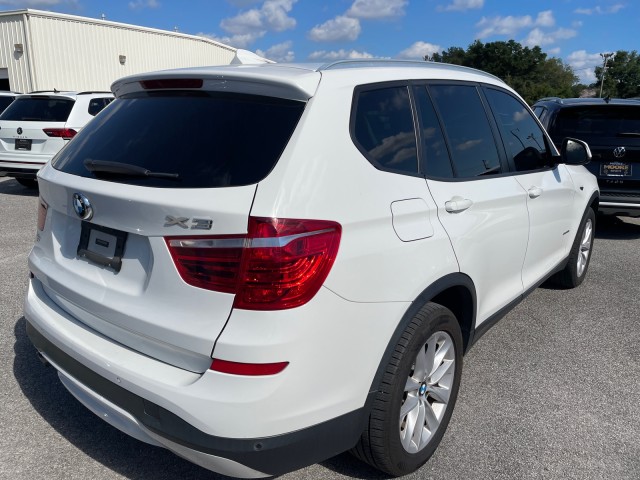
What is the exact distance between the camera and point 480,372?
3.61 metres

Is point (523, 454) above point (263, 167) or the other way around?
the other way around

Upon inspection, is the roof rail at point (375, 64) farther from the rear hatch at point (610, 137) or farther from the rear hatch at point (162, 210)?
the rear hatch at point (610, 137)

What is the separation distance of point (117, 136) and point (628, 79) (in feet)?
319

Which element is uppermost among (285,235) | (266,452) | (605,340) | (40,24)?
(40,24)

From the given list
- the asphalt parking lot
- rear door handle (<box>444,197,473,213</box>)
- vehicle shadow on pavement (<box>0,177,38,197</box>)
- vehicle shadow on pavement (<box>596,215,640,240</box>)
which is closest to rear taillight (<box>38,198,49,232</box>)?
the asphalt parking lot

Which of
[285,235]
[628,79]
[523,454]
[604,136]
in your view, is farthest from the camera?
[628,79]

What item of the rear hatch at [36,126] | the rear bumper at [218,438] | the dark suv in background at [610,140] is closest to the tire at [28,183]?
the rear hatch at [36,126]

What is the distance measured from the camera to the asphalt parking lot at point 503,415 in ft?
8.66

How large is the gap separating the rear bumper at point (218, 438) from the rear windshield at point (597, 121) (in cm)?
567

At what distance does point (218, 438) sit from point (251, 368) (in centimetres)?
28

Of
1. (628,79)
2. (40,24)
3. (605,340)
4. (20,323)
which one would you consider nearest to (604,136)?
(605,340)

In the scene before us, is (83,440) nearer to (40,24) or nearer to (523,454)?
(523,454)

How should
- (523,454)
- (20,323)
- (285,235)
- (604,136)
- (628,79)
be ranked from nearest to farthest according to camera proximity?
(285,235), (523,454), (20,323), (604,136), (628,79)

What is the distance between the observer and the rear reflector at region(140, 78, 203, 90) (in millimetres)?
2385
